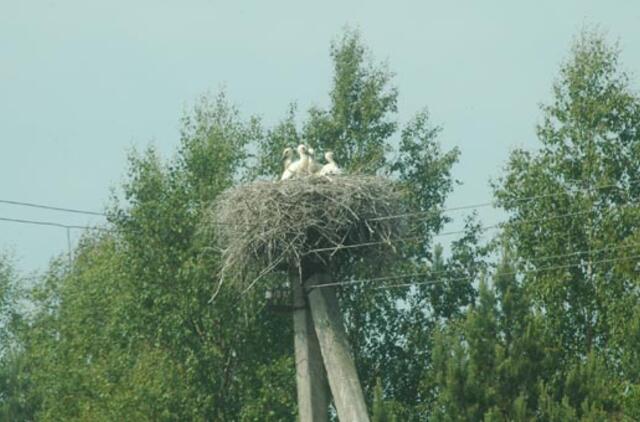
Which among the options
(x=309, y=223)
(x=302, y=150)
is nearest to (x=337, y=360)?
(x=309, y=223)

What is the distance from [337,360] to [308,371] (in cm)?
29

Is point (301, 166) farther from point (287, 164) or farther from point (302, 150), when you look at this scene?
point (287, 164)

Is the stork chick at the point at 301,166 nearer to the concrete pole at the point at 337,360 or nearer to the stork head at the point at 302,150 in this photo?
the stork head at the point at 302,150

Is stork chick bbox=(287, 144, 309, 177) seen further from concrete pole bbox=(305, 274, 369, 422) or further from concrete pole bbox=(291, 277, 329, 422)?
concrete pole bbox=(305, 274, 369, 422)

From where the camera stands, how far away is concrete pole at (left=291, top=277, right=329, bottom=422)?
17734 mm

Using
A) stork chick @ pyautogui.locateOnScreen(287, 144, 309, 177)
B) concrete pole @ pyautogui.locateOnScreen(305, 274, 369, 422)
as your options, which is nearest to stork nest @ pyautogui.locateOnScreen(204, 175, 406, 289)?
stork chick @ pyautogui.locateOnScreen(287, 144, 309, 177)

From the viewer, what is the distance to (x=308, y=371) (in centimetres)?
1781

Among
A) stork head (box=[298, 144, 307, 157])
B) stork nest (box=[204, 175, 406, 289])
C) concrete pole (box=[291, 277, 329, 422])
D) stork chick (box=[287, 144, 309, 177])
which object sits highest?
stork head (box=[298, 144, 307, 157])

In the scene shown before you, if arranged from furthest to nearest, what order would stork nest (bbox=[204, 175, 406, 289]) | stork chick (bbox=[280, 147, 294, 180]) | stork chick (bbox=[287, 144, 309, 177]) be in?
stork chick (bbox=[287, 144, 309, 177]), stork chick (bbox=[280, 147, 294, 180]), stork nest (bbox=[204, 175, 406, 289])

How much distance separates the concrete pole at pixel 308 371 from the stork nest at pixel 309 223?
692mm

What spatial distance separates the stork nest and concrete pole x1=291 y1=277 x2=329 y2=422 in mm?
692

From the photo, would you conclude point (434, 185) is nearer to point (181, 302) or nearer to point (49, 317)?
point (181, 302)

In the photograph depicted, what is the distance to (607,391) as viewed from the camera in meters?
24.4

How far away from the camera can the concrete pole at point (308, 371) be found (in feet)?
58.2
